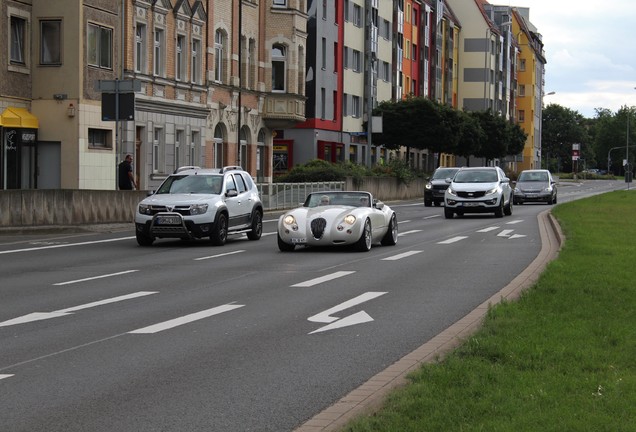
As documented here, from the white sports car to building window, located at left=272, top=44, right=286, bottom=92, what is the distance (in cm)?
3723

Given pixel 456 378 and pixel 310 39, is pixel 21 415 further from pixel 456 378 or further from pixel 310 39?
pixel 310 39

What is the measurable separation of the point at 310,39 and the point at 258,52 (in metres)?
12.0

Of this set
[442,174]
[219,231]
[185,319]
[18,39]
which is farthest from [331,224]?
[442,174]

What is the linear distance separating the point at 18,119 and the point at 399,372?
3333cm

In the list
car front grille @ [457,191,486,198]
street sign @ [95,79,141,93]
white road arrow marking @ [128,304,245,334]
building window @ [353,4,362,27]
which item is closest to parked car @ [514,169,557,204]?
car front grille @ [457,191,486,198]

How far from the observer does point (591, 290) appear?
14414mm

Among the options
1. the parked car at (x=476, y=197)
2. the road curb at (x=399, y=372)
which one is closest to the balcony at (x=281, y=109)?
the parked car at (x=476, y=197)

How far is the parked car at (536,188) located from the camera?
191ft

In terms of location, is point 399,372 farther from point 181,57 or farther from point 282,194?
point 181,57

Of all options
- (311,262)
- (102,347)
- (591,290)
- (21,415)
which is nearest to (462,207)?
(311,262)

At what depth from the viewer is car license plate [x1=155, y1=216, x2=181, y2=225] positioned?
2575 centimetres

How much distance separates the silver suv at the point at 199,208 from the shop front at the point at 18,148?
1346cm

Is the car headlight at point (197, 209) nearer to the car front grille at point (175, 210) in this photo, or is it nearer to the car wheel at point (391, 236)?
the car front grille at point (175, 210)

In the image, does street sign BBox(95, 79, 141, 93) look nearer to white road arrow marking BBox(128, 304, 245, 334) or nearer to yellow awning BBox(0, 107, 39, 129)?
yellow awning BBox(0, 107, 39, 129)
